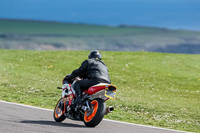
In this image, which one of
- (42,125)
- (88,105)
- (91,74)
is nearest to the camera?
(42,125)

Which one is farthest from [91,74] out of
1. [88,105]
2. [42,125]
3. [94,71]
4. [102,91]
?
[42,125]

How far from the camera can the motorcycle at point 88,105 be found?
37.4ft

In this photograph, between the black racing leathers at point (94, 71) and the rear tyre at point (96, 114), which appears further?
the black racing leathers at point (94, 71)

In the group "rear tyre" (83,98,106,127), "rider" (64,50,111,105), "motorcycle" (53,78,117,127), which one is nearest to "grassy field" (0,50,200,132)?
"motorcycle" (53,78,117,127)

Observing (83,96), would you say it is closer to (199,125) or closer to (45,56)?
(199,125)

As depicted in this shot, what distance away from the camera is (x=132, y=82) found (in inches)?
865

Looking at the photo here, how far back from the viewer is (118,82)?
2188cm

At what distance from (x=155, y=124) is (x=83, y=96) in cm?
347

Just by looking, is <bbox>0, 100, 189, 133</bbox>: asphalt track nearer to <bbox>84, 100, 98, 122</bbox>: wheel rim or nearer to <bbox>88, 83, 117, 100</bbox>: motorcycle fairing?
<bbox>84, 100, 98, 122</bbox>: wheel rim

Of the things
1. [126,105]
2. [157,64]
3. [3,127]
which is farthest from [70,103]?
[157,64]

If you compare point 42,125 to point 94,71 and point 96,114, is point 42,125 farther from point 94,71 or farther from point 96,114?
point 94,71

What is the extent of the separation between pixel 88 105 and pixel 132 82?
10447 mm

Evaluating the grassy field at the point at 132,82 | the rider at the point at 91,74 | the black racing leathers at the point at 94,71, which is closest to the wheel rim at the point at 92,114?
the rider at the point at 91,74

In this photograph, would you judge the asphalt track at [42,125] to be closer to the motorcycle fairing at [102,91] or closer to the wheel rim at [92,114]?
the wheel rim at [92,114]
